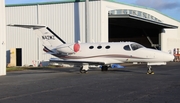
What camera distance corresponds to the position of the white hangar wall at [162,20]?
42.2 m

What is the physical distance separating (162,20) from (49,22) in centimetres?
2592

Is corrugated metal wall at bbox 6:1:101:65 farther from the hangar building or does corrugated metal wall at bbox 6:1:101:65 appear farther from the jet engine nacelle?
the jet engine nacelle

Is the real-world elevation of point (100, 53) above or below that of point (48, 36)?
below

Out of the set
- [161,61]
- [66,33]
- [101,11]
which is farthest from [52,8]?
[161,61]

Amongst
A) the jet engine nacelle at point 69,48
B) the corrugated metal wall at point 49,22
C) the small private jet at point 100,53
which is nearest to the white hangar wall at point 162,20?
the corrugated metal wall at point 49,22

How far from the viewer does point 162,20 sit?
62.0 m

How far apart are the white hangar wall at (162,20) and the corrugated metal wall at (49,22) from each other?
858 mm

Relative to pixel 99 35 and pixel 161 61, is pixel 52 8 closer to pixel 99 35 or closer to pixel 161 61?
pixel 99 35

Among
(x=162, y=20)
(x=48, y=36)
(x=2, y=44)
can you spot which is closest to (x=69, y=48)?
(x=48, y=36)

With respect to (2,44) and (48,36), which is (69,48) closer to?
(48,36)

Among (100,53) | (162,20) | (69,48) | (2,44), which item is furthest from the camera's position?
(162,20)

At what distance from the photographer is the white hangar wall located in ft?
138

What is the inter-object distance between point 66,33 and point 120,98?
32.6 metres

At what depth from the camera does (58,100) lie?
441 inches
